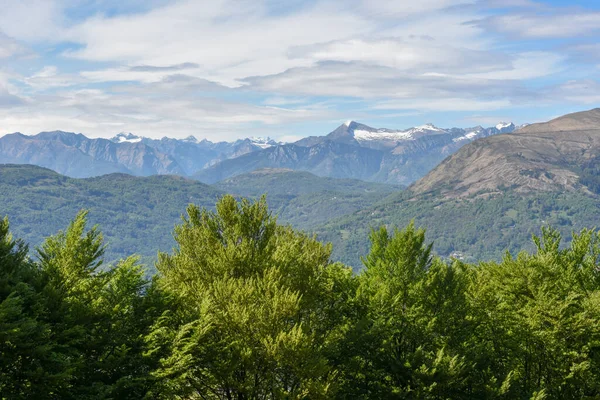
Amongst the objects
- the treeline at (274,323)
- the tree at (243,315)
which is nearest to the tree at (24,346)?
the treeline at (274,323)

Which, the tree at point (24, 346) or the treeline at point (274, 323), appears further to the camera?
the treeline at point (274, 323)

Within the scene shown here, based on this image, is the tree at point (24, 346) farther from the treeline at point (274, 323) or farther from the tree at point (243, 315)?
the tree at point (243, 315)

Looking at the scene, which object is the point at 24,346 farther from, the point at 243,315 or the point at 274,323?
the point at 274,323

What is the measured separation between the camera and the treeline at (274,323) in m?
27.0

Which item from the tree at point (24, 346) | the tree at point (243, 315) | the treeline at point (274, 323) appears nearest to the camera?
the tree at point (24, 346)

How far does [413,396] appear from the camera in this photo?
34.4 m

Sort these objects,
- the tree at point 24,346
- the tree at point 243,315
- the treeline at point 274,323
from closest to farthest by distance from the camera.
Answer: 1. the tree at point 24,346
2. the treeline at point 274,323
3. the tree at point 243,315

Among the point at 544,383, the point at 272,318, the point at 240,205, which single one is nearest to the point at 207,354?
the point at 272,318

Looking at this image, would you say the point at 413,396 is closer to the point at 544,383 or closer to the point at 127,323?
the point at 544,383

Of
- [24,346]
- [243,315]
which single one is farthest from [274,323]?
[24,346]

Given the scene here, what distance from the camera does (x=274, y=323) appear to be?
3011 cm

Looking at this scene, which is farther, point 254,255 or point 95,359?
point 254,255

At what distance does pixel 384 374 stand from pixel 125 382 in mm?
17023

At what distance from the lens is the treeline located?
27.0m
